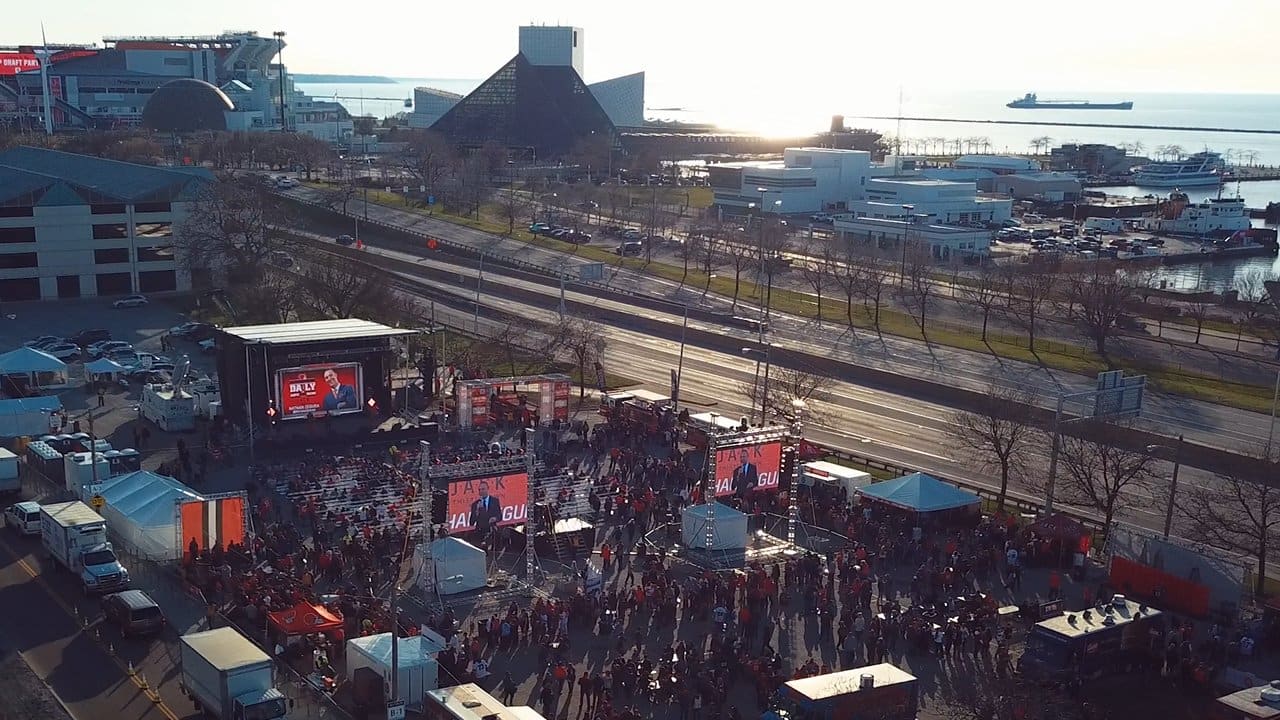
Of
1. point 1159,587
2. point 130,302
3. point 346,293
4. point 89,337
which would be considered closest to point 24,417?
point 89,337

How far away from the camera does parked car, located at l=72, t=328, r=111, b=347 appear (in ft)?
171

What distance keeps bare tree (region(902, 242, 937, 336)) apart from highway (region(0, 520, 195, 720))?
1623 inches

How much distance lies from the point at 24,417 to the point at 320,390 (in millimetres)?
8774

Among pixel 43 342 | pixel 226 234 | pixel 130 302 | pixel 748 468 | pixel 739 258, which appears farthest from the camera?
pixel 739 258

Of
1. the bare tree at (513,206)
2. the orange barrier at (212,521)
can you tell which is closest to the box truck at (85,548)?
the orange barrier at (212,521)

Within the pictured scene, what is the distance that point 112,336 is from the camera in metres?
54.2

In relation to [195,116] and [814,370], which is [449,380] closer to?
[814,370]

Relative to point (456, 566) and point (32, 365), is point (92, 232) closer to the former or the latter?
point (32, 365)

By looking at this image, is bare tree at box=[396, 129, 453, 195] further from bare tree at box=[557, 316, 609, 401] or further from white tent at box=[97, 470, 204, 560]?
white tent at box=[97, 470, 204, 560]

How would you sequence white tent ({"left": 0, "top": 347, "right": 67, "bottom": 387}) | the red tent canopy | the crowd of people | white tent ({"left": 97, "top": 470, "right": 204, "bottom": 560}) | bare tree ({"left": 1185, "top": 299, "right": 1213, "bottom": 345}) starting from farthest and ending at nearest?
bare tree ({"left": 1185, "top": 299, "right": 1213, "bottom": 345}) < white tent ({"left": 0, "top": 347, "right": 67, "bottom": 387}) < white tent ({"left": 97, "top": 470, "right": 204, "bottom": 560}) < the red tent canopy < the crowd of people

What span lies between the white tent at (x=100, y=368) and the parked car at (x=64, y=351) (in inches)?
209

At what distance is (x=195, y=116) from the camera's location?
138500 millimetres

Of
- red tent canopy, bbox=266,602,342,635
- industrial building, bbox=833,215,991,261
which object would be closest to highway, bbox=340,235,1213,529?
red tent canopy, bbox=266,602,342,635

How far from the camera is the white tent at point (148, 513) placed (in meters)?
27.6
